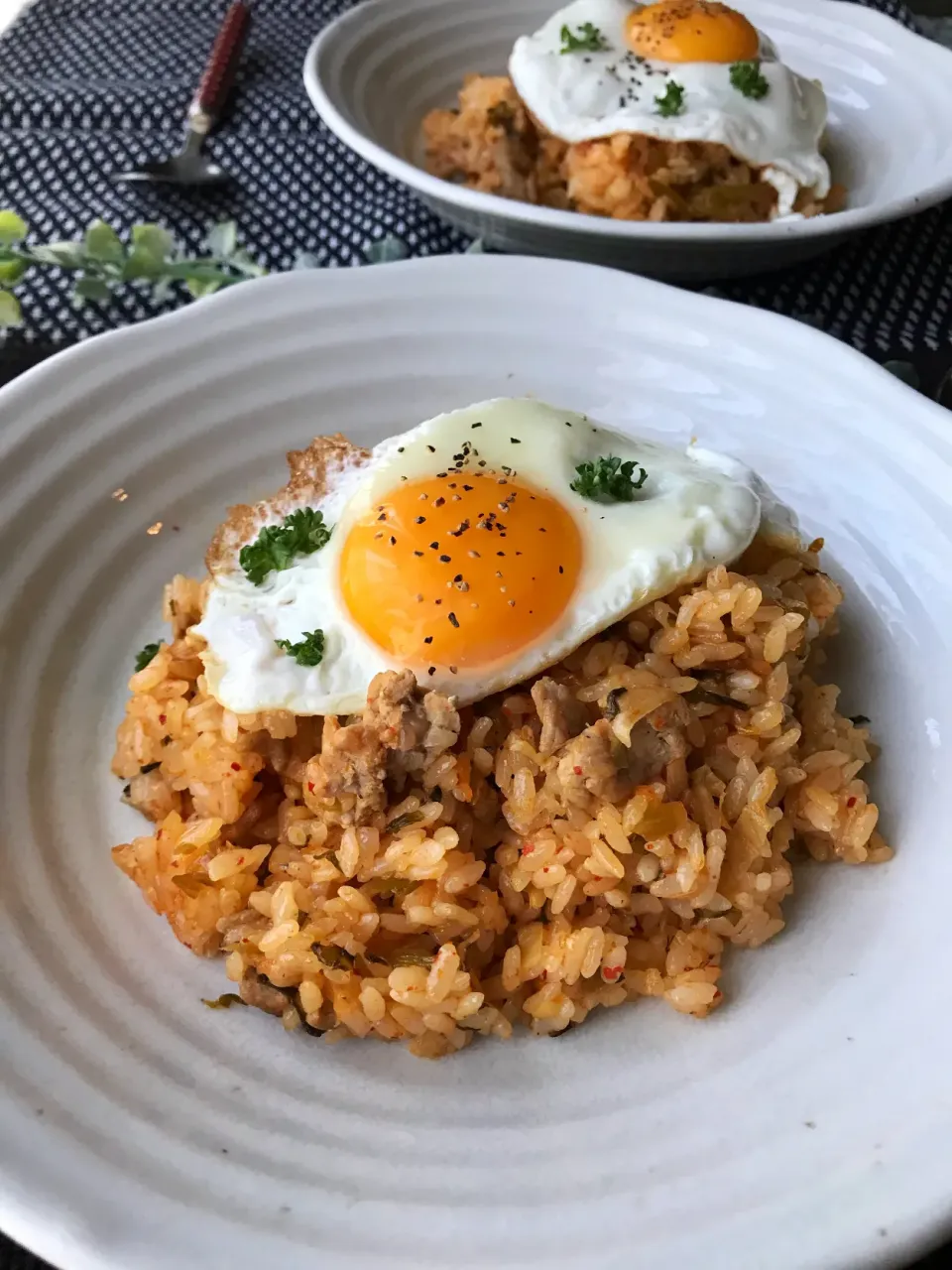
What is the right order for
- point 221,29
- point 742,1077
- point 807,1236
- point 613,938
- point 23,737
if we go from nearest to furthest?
point 807,1236 < point 742,1077 < point 613,938 < point 23,737 < point 221,29

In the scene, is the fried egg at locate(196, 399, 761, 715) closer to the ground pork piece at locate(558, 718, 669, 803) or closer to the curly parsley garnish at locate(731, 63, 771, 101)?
the ground pork piece at locate(558, 718, 669, 803)

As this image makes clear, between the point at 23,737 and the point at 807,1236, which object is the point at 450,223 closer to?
the point at 23,737

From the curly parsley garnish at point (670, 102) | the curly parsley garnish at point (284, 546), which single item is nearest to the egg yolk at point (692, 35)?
the curly parsley garnish at point (670, 102)

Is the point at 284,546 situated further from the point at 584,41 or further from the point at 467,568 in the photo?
the point at 584,41

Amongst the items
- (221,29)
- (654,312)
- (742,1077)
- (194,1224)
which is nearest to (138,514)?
(654,312)

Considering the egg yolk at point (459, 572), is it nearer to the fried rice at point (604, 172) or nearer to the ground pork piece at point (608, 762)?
the ground pork piece at point (608, 762)

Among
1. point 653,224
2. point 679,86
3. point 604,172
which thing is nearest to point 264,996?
point 653,224

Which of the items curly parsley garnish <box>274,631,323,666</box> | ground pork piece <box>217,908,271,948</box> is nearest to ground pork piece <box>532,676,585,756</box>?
curly parsley garnish <box>274,631,323,666</box>

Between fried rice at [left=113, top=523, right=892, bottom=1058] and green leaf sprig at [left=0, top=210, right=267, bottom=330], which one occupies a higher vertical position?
fried rice at [left=113, top=523, right=892, bottom=1058]
